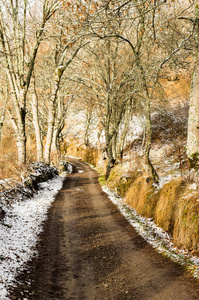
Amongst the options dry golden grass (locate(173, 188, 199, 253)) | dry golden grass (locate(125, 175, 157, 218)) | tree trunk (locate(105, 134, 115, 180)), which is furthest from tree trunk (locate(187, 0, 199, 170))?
tree trunk (locate(105, 134, 115, 180))

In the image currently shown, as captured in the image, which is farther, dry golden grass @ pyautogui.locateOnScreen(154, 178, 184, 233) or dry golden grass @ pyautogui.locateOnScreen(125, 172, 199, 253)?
dry golden grass @ pyautogui.locateOnScreen(154, 178, 184, 233)

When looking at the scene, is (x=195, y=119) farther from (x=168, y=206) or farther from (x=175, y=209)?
(x=168, y=206)

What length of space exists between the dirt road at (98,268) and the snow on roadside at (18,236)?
0.70 ft

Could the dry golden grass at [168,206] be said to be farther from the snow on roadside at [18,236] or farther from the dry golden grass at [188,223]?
the snow on roadside at [18,236]

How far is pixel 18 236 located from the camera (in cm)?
575

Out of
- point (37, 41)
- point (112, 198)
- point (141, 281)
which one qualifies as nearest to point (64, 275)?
point (141, 281)

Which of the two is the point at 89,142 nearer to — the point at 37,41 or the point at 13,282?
the point at 37,41

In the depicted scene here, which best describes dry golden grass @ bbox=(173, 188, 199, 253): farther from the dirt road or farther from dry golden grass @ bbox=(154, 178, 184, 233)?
the dirt road

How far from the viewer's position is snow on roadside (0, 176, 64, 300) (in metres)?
4.14

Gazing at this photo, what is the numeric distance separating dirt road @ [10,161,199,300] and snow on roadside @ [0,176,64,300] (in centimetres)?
21

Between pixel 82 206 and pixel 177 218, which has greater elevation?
pixel 177 218

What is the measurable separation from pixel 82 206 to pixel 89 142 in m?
31.4

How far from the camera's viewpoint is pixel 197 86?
4.99m

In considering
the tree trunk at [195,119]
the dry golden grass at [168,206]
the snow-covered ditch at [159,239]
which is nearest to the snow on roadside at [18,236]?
the snow-covered ditch at [159,239]
